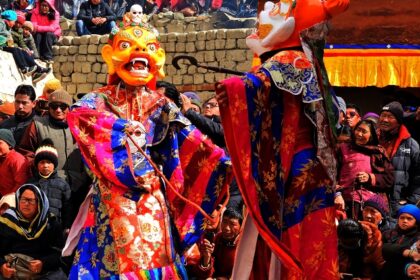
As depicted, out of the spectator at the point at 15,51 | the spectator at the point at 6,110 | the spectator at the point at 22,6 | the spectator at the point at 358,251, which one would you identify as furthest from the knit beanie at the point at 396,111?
the spectator at the point at 22,6

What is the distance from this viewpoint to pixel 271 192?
642 cm

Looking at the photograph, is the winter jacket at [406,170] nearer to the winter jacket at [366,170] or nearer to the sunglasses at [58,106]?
the winter jacket at [366,170]

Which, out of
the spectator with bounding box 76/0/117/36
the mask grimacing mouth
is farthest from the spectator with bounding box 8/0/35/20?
the mask grimacing mouth

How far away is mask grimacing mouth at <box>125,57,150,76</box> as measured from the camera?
754cm

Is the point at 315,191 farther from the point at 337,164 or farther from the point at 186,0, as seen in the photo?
the point at 186,0

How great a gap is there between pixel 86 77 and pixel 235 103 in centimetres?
1358

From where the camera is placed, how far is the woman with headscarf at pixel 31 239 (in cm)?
882

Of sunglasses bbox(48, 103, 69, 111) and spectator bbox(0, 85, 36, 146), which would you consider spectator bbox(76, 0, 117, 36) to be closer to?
spectator bbox(0, 85, 36, 146)

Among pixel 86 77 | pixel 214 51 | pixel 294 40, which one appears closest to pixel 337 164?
pixel 294 40

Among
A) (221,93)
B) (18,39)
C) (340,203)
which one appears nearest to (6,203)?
(340,203)

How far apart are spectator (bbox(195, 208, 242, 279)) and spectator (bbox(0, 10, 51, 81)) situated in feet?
27.1

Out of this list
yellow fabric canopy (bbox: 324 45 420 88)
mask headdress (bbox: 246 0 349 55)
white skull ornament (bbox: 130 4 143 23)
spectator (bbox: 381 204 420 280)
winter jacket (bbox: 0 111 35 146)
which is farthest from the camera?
yellow fabric canopy (bbox: 324 45 420 88)

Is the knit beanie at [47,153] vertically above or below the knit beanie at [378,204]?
→ above

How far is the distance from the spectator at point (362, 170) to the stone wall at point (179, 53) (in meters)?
8.12
